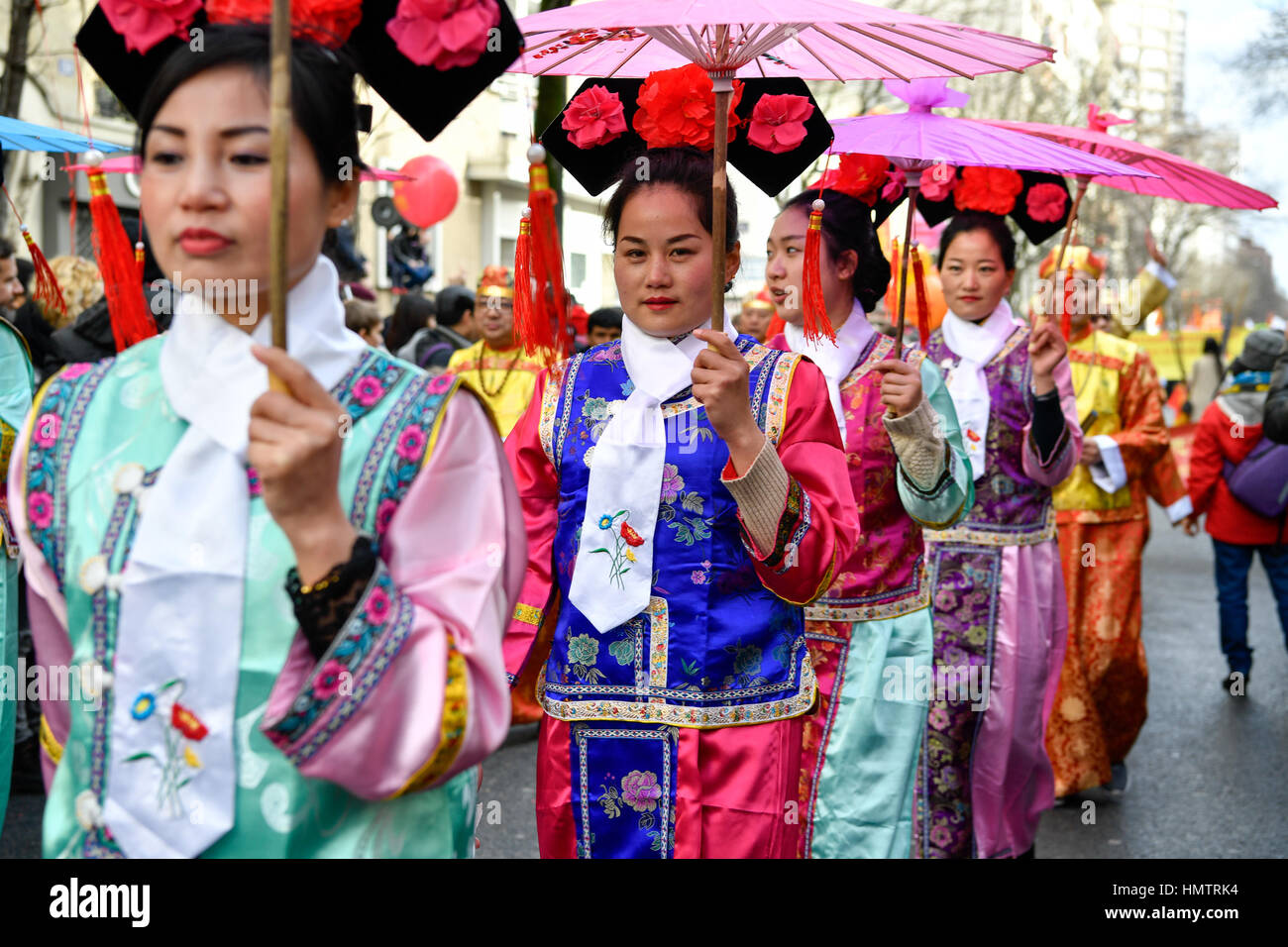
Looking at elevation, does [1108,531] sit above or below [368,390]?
below

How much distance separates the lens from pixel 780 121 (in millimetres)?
3197

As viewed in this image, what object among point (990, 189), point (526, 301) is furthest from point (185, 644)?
point (990, 189)

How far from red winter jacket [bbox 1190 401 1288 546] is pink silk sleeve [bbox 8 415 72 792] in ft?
24.1

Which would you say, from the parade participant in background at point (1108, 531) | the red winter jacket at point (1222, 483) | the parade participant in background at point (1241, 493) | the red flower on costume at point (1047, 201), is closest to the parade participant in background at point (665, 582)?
the red flower on costume at point (1047, 201)

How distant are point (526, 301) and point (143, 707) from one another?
5.23 feet

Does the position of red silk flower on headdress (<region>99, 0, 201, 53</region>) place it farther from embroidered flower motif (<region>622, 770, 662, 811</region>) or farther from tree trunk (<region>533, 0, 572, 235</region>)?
tree trunk (<region>533, 0, 572, 235</region>)

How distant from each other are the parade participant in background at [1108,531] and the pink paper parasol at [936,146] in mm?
2136

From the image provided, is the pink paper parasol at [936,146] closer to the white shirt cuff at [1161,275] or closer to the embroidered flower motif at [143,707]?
the embroidered flower motif at [143,707]

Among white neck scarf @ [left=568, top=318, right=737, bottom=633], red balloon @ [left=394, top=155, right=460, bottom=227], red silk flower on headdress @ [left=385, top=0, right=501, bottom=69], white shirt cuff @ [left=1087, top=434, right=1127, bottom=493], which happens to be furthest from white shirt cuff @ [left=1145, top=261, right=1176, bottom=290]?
red silk flower on headdress @ [left=385, top=0, right=501, bottom=69]

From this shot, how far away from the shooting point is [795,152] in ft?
10.6

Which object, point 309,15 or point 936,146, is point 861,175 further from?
point 309,15

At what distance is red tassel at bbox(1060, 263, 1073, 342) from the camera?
5141 mm

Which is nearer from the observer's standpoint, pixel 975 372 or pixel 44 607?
pixel 44 607
